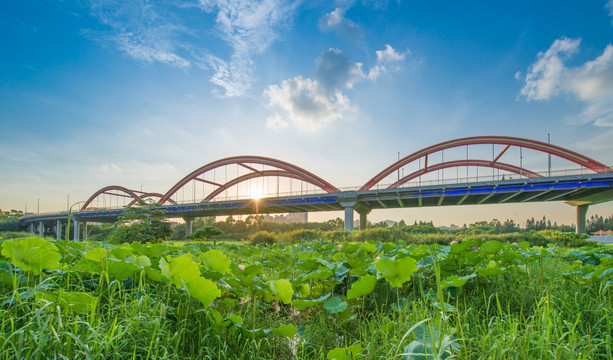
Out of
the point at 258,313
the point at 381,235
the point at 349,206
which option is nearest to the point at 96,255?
the point at 258,313

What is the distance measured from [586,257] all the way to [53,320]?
5.60 m

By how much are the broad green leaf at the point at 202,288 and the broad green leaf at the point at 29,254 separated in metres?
0.85

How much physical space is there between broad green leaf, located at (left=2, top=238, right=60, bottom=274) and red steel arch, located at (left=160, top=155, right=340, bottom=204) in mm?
38891

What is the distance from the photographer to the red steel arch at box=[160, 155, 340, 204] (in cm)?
4403

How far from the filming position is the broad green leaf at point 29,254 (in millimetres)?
1767

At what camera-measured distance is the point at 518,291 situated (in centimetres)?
273

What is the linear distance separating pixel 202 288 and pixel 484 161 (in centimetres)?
4728

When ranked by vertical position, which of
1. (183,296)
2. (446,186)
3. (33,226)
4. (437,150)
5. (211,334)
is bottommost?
(33,226)

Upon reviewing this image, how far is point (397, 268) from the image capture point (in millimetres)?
2031

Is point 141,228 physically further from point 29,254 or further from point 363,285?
point 363,285

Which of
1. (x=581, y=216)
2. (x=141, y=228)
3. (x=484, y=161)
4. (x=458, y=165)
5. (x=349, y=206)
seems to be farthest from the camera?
(x=458, y=165)

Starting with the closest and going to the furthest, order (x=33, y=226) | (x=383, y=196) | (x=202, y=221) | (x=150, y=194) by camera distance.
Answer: (x=383, y=196)
(x=150, y=194)
(x=33, y=226)
(x=202, y=221)

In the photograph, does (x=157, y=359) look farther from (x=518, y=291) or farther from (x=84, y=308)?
(x=518, y=291)

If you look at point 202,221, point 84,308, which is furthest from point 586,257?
point 202,221
